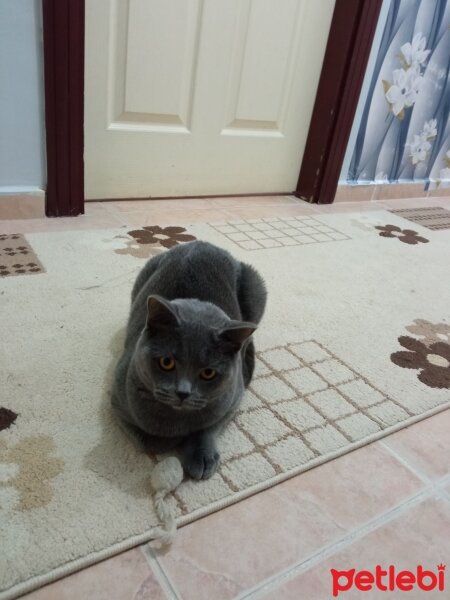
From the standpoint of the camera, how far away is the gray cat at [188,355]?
65cm

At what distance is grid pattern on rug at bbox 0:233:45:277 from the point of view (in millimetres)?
1229

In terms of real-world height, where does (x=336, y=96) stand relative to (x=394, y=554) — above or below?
above

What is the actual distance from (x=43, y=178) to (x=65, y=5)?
1.60 feet

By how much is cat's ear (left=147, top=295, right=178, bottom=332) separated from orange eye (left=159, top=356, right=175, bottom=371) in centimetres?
4

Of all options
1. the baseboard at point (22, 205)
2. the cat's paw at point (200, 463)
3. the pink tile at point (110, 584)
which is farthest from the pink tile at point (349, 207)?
the pink tile at point (110, 584)

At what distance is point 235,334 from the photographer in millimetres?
651

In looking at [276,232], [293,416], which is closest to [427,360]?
[293,416]

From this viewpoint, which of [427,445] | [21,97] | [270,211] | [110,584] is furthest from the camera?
[270,211]

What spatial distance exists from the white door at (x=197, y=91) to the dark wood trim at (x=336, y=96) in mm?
51

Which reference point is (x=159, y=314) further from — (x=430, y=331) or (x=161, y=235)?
(x=161, y=235)

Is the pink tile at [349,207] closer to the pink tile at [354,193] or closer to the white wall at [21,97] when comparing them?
the pink tile at [354,193]

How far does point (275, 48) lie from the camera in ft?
6.05

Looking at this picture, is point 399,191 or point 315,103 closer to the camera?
point 315,103

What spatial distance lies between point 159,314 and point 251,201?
57.8 inches
